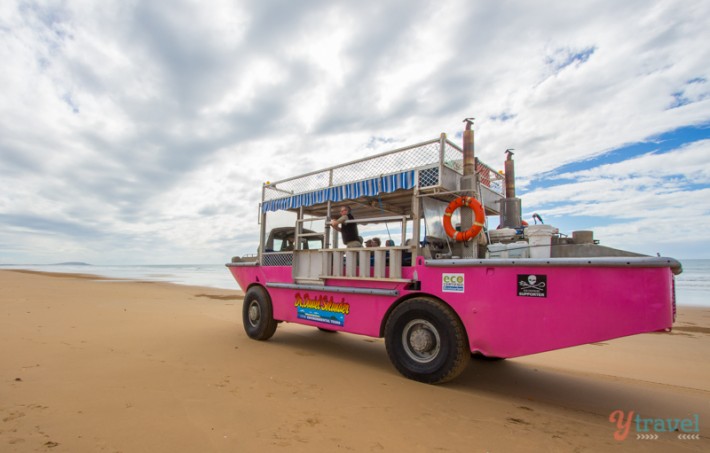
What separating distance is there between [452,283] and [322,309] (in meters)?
2.50

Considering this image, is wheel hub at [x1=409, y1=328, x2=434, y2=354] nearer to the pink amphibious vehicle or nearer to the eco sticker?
the pink amphibious vehicle

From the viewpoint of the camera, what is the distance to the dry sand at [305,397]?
3016 millimetres

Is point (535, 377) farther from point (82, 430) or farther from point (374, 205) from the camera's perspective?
point (82, 430)

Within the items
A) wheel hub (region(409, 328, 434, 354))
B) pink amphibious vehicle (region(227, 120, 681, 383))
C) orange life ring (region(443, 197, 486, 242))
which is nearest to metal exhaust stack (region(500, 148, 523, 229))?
pink amphibious vehicle (region(227, 120, 681, 383))

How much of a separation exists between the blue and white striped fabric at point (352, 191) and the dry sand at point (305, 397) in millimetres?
2768

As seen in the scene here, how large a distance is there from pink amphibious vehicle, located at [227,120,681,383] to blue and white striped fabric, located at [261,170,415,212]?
0.02 meters

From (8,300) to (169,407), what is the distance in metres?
12.0

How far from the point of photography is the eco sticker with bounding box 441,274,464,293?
451 centimetres

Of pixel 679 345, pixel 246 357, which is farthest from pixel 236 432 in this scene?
pixel 679 345

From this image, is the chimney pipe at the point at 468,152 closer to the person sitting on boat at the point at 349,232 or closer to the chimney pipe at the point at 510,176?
the chimney pipe at the point at 510,176

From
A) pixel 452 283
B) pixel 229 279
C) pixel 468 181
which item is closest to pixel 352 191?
pixel 468 181

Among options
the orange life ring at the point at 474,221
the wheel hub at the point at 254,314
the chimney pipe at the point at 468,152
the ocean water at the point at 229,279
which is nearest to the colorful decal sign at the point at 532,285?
the orange life ring at the point at 474,221

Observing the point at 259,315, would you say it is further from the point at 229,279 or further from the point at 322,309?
the point at 229,279

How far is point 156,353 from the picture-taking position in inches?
225
